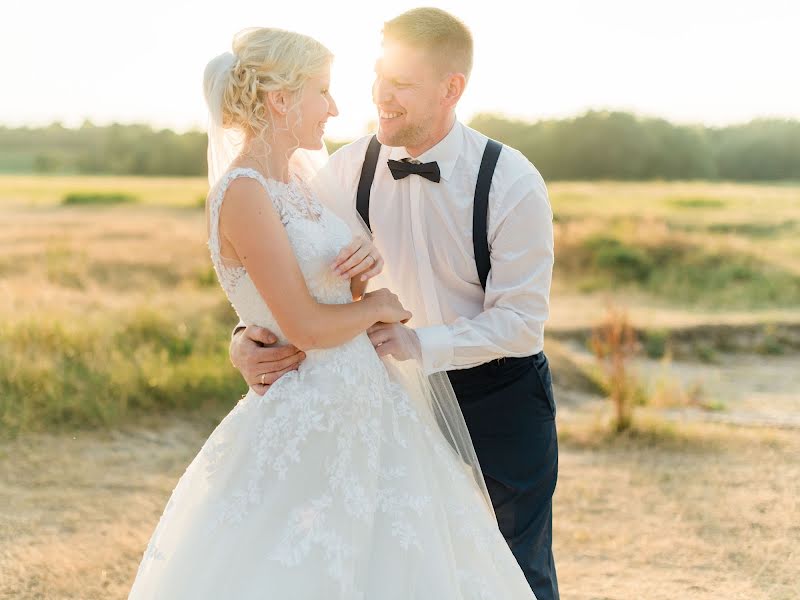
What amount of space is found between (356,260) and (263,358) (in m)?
0.38

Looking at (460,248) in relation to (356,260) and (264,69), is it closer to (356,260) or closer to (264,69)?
(356,260)

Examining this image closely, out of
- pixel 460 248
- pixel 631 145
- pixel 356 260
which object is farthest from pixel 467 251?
pixel 631 145

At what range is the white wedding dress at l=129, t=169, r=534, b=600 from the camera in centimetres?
247

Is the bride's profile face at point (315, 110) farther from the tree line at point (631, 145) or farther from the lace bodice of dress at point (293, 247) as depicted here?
the tree line at point (631, 145)

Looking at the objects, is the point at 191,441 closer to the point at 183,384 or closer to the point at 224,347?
the point at 183,384

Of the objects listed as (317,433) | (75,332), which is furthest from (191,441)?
(317,433)

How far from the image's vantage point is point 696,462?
691 cm

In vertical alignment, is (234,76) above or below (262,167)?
above

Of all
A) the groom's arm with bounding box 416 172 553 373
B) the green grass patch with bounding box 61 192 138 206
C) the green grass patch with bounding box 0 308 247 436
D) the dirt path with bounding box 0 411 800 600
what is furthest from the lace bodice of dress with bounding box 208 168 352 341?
the green grass patch with bounding box 61 192 138 206

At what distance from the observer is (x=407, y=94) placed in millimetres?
3117

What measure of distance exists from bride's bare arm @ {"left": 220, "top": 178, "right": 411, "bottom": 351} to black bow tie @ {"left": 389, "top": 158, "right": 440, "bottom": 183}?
0.78 m

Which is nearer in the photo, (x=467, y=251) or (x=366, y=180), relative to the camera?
(x=467, y=251)

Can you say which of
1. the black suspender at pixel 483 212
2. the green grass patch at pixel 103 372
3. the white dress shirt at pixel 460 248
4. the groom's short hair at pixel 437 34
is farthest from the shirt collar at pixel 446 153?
the green grass patch at pixel 103 372

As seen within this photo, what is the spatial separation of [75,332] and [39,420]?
1.30 m
